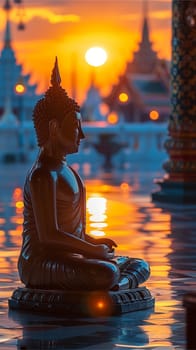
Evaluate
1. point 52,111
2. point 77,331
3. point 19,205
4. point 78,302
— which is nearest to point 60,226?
point 78,302

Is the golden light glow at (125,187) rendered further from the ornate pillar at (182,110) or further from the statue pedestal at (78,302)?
the statue pedestal at (78,302)

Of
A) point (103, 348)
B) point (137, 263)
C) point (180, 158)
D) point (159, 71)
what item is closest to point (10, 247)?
point (137, 263)

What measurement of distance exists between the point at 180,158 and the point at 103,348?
13406mm

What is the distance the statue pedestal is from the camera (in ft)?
31.1

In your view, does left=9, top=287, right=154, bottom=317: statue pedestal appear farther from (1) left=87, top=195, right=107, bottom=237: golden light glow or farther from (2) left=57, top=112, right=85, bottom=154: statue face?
(1) left=87, top=195, right=107, bottom=237: golden light glow

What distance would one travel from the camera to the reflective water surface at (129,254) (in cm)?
864

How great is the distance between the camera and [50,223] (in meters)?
9.59

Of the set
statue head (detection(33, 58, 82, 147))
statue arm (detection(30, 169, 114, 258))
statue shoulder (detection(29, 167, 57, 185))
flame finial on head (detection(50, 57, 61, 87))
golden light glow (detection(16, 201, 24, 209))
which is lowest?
golden light glow (detection(16, 201, 24, 209))

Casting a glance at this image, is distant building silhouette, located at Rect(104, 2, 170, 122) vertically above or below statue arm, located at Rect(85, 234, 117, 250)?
below

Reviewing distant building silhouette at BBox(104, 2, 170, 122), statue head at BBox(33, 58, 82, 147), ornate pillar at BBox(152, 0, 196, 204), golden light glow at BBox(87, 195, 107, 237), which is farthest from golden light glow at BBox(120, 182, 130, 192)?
distant building silhouette at BBox(104, 2, 170, 122)

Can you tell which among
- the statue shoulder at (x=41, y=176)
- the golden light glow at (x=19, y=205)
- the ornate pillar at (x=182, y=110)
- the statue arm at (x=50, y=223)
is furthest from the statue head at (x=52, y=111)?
the ornate pillar at (x=182, y=110)

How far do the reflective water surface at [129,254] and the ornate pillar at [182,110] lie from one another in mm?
543

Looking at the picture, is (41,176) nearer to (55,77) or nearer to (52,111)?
(52,111)

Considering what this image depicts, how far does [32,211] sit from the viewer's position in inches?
387
